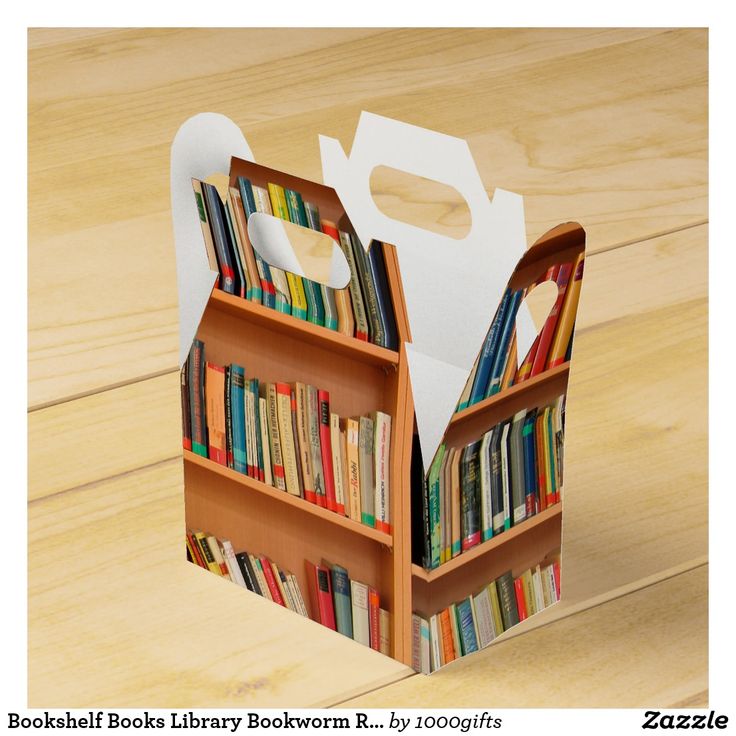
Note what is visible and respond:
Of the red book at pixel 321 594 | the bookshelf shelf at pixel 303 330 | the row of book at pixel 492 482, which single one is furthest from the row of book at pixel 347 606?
the bookshelf shelf at pixel 303 330

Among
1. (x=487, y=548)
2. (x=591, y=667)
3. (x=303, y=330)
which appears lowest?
(x=591, y=667)

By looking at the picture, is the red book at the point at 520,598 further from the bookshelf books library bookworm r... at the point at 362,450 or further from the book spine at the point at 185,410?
the book spine at the point at 185,410

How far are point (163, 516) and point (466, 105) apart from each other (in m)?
0.76

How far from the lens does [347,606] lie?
61.8 inches

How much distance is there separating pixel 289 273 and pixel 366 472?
0.20 meters

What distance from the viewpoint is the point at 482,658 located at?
1567mm

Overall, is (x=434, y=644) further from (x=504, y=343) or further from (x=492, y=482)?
(x=504, y=343)

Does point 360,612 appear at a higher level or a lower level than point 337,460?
lower

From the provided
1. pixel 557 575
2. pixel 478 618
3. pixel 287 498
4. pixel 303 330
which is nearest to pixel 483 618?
pixel 478 618

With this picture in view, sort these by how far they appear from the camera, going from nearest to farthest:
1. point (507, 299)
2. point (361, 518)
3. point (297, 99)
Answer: point (507, 299)
point (361, 518)
point (297, 99)

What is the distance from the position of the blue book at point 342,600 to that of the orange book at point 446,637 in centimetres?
10

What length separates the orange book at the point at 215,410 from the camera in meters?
1.61

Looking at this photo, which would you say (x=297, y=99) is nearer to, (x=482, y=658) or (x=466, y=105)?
(x=466, y=105)

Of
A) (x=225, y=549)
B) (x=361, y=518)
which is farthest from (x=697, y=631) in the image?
(x=225, y=549)
